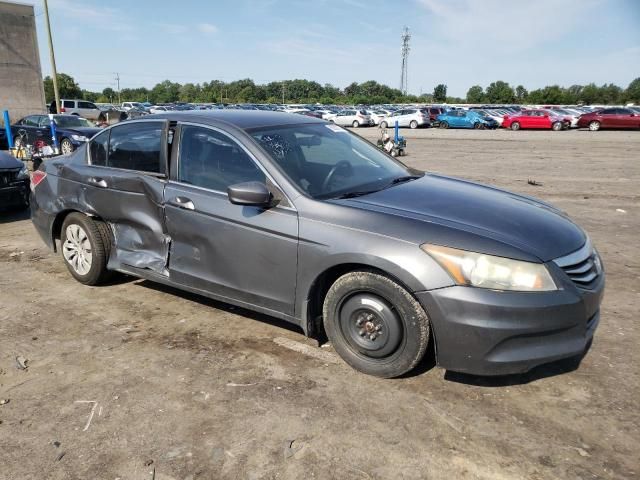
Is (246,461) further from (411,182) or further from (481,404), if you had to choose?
(411,182)

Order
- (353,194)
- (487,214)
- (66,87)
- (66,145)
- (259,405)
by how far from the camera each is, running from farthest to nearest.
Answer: (66,87), (66,145), (353,194), (487,214), (259,405)

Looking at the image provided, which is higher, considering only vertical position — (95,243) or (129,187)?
(129,187)

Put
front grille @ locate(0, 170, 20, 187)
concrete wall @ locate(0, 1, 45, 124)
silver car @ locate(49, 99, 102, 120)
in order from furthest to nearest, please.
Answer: silver car @ locate(49, 99, 102, 120) → concrete wall @ locate(0, 1, 45, 124) → front grille @ locate(0, 170, 20, 187)

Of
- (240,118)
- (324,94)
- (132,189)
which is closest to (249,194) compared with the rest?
(240,118)

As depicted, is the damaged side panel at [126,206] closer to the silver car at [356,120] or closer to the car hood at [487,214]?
the car hood at [487,214]

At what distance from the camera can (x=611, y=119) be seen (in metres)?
32.6

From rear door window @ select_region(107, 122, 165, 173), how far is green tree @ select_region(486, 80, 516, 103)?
98.4 metres

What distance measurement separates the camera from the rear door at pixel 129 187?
13.8ft

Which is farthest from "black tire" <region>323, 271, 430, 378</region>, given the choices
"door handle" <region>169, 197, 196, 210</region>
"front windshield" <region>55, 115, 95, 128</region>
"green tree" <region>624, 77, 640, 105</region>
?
"green tree" <region>624, 77, 640, 105</region>

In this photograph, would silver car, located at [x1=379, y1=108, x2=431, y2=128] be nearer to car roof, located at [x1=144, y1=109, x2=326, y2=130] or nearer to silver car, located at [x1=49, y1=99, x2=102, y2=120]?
silver car, located at [x1=49, y1=99, x2=102, y2=120]

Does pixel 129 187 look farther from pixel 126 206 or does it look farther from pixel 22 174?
pixel 22 174

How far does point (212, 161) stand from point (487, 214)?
2030 mm

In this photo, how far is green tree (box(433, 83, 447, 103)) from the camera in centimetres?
10075

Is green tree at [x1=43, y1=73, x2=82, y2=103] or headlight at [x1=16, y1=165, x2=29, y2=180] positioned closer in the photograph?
headlight at [x1=16, y1=165, x2=29, y2=180]
